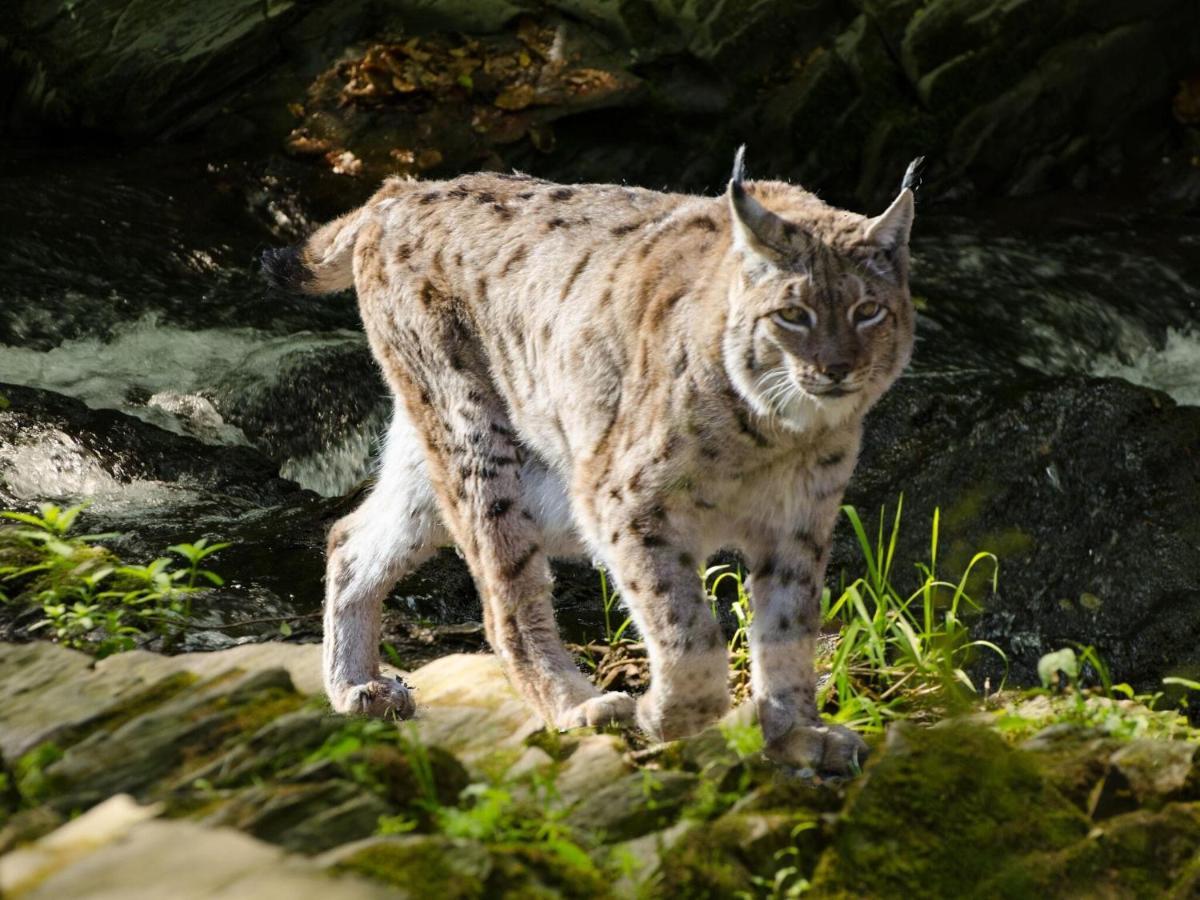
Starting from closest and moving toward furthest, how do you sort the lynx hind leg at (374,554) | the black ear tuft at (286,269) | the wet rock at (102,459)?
the lynx hind leg at (374,554) < the black ear tuft at (286,269) < the wet rock at (102,459)

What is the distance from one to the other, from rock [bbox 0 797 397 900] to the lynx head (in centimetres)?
215

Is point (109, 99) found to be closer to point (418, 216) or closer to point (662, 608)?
point (418, 216)

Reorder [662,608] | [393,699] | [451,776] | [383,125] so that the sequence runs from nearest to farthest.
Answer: [451,776], [662,608], [393,699], [383,125]

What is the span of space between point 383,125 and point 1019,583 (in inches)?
255

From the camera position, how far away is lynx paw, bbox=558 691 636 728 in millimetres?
4906

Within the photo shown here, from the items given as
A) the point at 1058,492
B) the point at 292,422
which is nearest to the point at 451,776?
the point at 1058,492

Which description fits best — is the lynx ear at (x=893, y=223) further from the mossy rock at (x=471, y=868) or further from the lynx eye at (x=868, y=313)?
the mossy rock at (x=471, y=868)

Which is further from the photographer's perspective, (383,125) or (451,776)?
(383,125)

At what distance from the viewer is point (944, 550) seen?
7.34 meters

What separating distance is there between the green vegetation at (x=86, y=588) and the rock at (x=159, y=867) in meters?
1.72

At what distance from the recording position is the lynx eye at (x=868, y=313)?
466 centimetres

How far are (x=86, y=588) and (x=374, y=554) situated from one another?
1039 millimetres

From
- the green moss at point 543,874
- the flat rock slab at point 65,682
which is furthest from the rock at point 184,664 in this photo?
the green moss at point 543,874

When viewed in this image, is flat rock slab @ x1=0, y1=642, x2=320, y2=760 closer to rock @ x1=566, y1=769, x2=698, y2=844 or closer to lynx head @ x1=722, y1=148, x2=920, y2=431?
rock @ x1=566, y1=769, x2=698, y2=844
